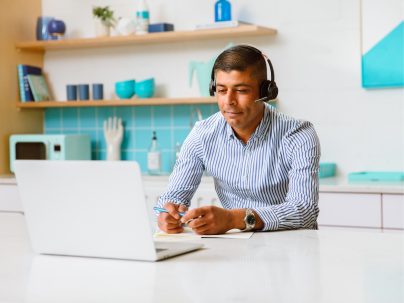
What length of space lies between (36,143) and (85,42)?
0.76 meters

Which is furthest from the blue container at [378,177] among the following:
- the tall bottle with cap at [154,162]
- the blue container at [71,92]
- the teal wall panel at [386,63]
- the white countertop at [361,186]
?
the blue container at [71,92]

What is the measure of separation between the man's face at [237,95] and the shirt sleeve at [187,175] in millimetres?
193

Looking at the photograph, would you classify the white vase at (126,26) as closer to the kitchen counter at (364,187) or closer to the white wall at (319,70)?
the white wall at (319,70)

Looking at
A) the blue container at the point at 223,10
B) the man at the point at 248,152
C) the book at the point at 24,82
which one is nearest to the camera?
the man at the point at 248,152

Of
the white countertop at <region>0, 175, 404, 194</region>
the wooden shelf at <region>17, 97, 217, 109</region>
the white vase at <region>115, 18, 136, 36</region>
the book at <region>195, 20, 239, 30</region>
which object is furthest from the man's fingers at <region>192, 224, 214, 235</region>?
the white vase at <region>115, 18, 136, 36</region>

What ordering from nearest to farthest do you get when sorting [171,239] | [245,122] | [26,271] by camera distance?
1. [26,271]
2. [171,239]
3. [245,122]

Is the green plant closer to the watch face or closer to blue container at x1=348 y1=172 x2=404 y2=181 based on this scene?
blue container at x1=348 y1=172 x2=404 y2=181

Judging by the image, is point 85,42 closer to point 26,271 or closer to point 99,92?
point 99,92

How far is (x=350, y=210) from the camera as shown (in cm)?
259

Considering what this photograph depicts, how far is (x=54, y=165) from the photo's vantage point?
3.59ft

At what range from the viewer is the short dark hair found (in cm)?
169

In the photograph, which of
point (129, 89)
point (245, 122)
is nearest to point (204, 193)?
point (129, 89)

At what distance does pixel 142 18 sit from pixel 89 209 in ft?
8.22

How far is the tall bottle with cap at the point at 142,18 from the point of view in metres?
3.36
